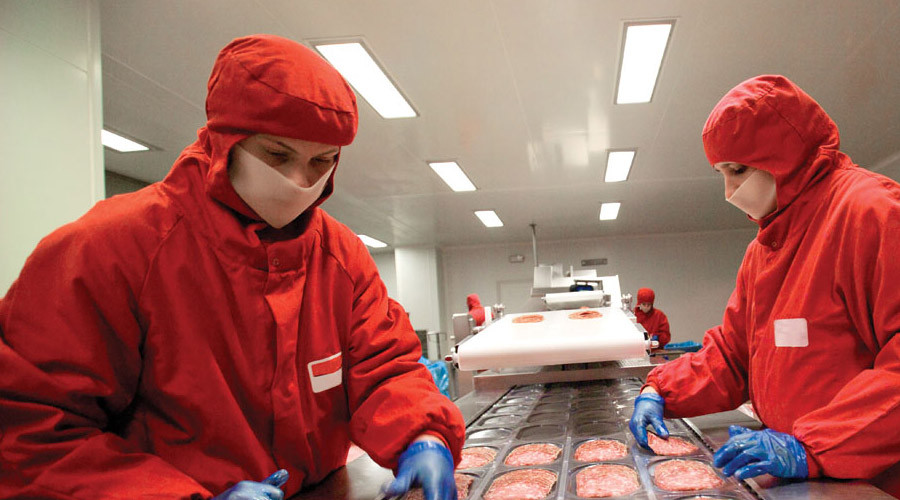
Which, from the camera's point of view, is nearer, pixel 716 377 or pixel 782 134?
pixel 782 134

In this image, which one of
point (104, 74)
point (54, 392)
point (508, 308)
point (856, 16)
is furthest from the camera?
point (508, 308)

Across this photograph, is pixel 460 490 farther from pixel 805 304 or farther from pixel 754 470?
pixel 805 304

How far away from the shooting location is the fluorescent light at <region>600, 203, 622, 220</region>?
9430mm

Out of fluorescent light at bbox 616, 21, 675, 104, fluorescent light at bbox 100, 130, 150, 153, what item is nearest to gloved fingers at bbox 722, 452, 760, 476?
fluorescent light at bbox 616, 21, 675, 104

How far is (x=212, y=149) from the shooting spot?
1.19m

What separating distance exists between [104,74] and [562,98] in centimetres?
355

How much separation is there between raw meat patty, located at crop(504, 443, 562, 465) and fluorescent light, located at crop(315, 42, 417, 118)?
2.78m

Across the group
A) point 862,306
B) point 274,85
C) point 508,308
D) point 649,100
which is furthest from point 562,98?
point 508,308

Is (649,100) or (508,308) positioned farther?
(508,308)

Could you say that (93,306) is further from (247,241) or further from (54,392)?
(247,241)

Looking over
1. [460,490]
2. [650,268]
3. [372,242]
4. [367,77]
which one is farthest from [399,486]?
[650,268]

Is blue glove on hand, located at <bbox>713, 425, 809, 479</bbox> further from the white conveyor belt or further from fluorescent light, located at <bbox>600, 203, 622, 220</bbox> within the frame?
fluorescent light, located at <bbox>600, 203, 622, 220</bbox>

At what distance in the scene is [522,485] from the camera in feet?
5.03

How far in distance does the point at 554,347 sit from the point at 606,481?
1.08m
